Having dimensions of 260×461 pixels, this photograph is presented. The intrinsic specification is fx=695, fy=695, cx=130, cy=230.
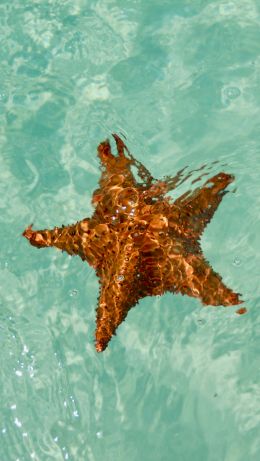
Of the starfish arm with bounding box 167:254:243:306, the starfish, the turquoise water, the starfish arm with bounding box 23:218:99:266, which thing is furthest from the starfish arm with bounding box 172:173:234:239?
the turquoise water

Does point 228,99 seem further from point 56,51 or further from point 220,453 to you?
point 220,453

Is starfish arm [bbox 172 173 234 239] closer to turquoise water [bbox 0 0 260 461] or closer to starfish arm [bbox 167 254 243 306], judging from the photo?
starfish arm [bbox 167 254 243 306]

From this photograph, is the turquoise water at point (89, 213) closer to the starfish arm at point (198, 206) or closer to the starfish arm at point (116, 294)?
the starfish arm at point (198, 206)

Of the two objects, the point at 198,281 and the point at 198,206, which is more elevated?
the point at 198,206

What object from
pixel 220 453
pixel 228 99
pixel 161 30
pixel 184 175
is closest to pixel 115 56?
pixel 161 30

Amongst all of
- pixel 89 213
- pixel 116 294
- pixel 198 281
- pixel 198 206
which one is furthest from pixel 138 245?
pixel 89 213

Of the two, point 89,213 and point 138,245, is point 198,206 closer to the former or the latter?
point 138,245
